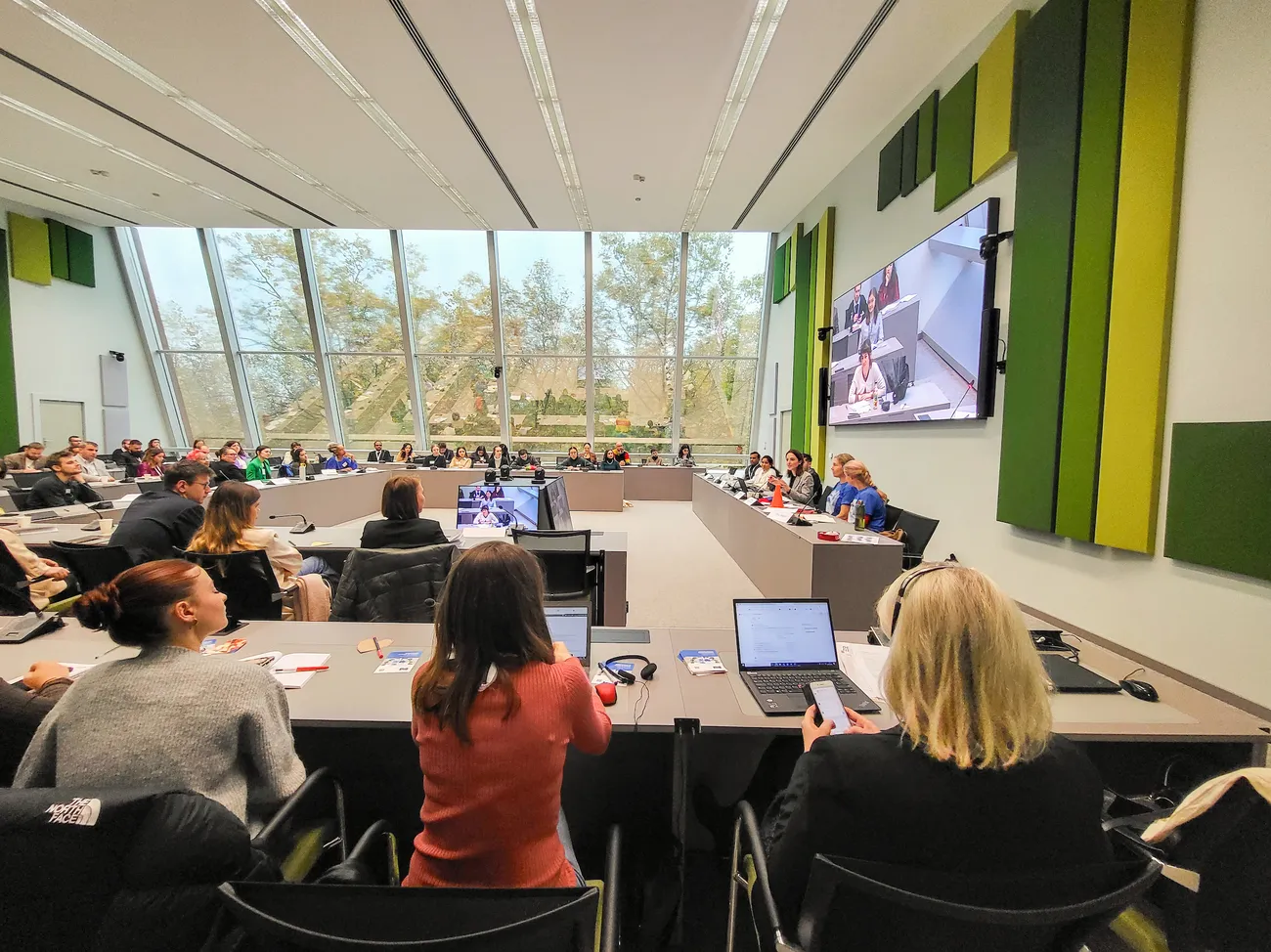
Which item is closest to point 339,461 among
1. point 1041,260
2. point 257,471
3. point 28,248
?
point 257,471

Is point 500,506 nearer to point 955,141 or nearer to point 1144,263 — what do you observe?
point 1144,263

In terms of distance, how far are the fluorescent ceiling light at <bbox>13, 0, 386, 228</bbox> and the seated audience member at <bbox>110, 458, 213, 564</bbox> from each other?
4.03 metres

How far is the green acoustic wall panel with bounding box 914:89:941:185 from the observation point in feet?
16.4

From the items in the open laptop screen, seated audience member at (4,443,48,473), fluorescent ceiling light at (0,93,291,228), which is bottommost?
the open laptop screen

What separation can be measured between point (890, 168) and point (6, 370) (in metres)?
13.1

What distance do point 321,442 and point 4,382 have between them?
15.0 ft

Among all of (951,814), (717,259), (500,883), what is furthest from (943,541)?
(717,259)

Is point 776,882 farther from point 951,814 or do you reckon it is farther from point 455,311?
point 455,311

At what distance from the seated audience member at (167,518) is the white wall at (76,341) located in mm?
8751

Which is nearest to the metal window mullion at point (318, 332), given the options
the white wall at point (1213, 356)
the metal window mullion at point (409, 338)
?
the metal window mullion at point (409, 338)

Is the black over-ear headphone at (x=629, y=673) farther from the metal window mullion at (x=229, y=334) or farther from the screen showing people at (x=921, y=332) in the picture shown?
the metal window mullion at (x=229, y=334)

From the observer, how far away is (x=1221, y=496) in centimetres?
247

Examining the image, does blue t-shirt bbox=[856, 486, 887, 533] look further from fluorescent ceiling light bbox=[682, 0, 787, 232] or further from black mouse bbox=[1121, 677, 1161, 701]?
fluorescent ceiling light bbox=[682, 0, 787, 232]

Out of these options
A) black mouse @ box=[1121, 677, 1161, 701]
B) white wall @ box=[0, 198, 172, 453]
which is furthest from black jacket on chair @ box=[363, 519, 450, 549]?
white wall @ box=[0, 198, 172, 453]
